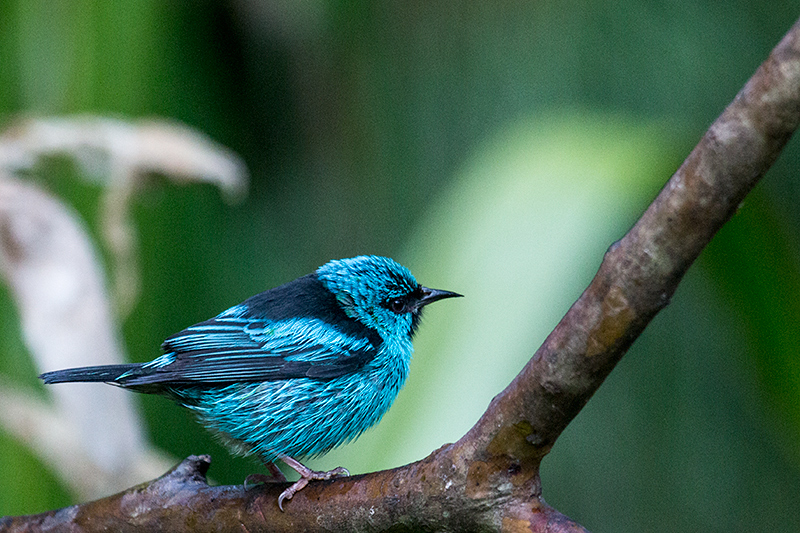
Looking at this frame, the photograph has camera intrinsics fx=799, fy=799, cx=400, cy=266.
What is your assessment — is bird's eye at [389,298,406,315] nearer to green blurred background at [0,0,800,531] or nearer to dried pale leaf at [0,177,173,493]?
green blurred background at [0,0,800,531]

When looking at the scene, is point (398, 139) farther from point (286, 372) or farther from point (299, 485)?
point (299, 485)

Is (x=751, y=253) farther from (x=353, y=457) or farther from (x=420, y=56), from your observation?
(x=420, y=56)

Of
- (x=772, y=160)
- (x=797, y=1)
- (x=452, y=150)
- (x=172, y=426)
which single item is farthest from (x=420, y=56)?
(x=772, y=160)

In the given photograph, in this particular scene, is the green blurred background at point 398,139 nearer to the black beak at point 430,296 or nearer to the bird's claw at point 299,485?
the black beak at point 430,296

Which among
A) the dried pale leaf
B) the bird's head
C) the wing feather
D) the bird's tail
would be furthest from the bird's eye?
the dried pale leaf

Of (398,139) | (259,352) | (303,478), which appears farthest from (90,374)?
(398,139)

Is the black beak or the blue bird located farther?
the black beak
